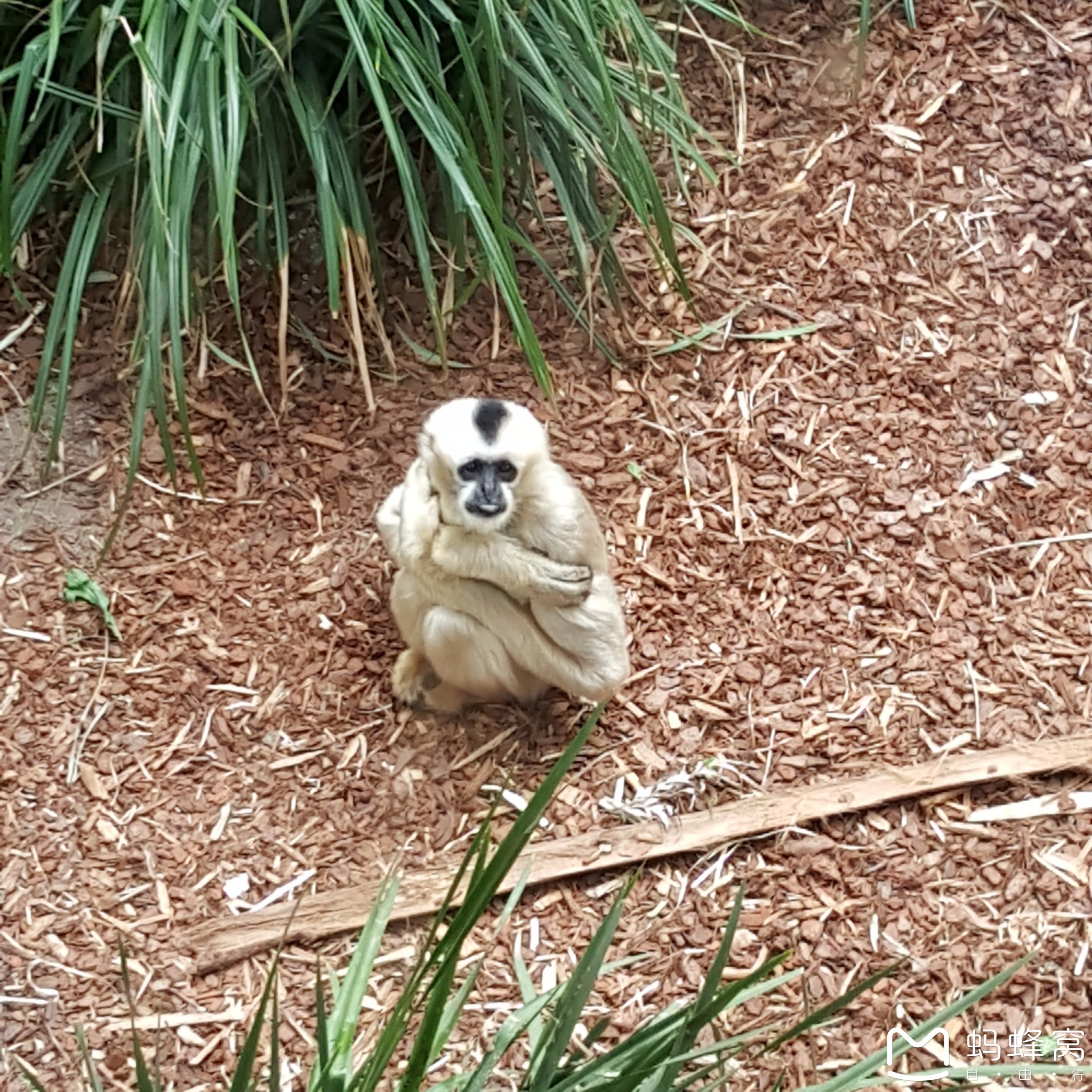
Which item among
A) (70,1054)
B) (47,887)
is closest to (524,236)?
(47,887)

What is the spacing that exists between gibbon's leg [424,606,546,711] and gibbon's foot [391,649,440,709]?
0.03 m

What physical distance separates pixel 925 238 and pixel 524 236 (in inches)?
67.0

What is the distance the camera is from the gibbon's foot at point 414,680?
162 inches

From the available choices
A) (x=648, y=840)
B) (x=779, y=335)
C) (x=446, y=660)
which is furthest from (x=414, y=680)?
→ (x=779, y=335)

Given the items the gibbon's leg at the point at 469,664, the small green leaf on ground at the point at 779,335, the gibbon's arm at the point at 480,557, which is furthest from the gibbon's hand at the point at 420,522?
the small green leaf on ground at the point at 779,335

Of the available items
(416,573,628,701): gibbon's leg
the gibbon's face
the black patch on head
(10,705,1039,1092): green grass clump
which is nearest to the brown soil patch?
(416,573,628,701): gibbon's leg

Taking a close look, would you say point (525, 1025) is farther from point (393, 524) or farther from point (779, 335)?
point (779, 335)

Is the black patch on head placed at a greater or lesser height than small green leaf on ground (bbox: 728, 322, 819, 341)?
lesser

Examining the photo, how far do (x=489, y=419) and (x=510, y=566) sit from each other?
47 cm

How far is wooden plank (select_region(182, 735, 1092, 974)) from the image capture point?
12.1ft

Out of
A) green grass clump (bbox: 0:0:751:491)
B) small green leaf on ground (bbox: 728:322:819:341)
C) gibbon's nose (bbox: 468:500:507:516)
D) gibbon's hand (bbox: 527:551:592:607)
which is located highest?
green grass clump (bbox: 0:0:751:491)

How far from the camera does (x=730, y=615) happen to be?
14.0 ft

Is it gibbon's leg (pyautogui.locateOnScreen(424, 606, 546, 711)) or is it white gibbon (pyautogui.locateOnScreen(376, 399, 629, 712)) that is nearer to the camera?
white gibbon (pyautogui.locateOnScreen(376, 399, 629, 712))

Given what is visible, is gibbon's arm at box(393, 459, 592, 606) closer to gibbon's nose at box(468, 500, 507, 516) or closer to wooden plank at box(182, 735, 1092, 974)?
gibbon's nose at box(468, 500, 507, 516)
